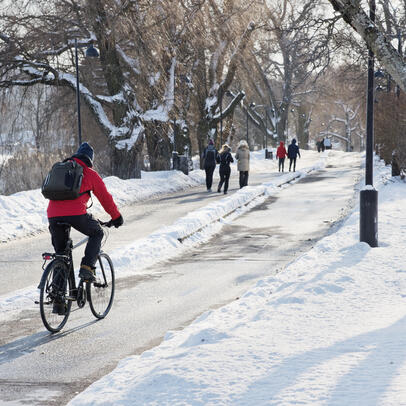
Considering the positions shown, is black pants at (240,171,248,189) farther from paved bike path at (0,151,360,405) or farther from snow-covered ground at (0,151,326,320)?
paved bike path at (0,151,360,405)

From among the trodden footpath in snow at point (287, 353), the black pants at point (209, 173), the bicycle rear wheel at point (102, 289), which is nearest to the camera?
the trodden footpath in snow at point (287, 353)

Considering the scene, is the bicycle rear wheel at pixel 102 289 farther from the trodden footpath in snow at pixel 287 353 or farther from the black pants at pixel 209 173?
the black pants at pixel 209 173

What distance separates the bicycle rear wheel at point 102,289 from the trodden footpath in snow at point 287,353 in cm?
130

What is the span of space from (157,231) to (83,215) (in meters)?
6.75

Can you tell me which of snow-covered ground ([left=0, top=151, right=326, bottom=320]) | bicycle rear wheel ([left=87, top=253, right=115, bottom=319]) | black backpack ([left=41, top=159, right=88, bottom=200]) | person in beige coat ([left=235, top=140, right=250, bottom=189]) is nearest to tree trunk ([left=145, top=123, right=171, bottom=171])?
snow-covered ground ([left=0, top=151, right=326, bottom=320])

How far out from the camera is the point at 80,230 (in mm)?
6395

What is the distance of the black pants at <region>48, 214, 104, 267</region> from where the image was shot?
20.7 feet

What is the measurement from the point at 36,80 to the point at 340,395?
71.2ft

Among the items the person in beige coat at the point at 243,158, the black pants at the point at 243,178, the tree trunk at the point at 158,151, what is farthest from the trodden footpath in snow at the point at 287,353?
the tree trunk at the point at 158,151

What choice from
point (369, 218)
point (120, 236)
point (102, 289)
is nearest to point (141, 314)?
point (102, 289)

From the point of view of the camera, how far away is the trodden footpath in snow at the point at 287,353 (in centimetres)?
407

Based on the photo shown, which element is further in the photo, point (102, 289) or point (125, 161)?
point (125, 161)

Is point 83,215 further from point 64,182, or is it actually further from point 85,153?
point 85,153

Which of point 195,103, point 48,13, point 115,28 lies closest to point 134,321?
point 115,28
